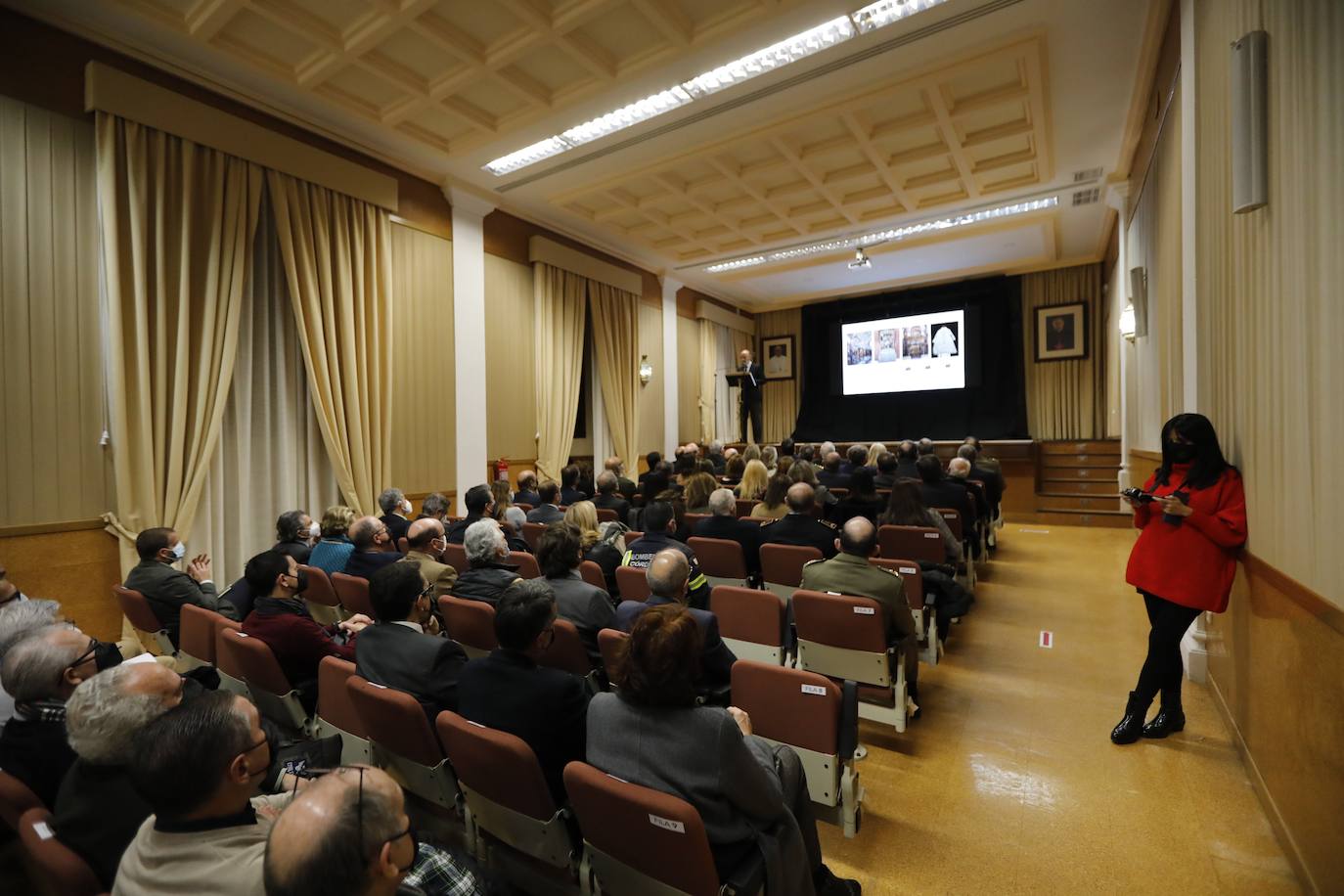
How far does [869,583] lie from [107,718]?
2.60m

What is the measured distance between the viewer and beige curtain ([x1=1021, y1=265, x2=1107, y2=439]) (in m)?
10.4

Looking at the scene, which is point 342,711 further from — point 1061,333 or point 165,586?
point 1061,333

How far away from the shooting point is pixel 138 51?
433cm

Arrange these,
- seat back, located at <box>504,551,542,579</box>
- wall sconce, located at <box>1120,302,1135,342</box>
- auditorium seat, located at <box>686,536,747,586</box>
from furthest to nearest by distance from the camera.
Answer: wall sconce, located at <box>1120,302,1135,342</box> < auditorium seat, located at <box>686,536,747,586</box> < seat back, located at <box>504,551,542,579</box>

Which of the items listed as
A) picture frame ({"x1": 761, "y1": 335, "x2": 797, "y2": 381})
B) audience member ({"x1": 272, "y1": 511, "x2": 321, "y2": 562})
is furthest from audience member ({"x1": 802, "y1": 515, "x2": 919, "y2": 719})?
picture frame ({"x1": 761, "y1": 335, "x2": 797, "y2": 381})

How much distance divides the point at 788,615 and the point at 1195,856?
1644mm

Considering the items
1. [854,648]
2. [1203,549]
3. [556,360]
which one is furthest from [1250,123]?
[556,360]

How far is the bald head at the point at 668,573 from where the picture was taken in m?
2.44

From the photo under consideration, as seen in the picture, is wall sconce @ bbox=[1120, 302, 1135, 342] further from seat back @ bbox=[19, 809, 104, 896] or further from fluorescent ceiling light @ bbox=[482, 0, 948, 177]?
seat back @ bbox=[19, 809, 104, 896]

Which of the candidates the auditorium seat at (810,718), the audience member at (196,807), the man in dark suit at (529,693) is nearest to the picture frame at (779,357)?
the auditorium seat at (810,718)

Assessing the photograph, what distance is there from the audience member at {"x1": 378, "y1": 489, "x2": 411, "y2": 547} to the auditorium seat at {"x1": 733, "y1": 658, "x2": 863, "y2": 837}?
3376 mm

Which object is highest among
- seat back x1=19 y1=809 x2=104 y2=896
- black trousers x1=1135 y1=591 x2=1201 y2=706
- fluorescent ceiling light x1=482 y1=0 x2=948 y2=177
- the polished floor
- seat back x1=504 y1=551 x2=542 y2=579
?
fluorescent ceiling light x1=482 y1=0 x2=948 y2=177

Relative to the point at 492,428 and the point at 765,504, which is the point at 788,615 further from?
the point at 492,428

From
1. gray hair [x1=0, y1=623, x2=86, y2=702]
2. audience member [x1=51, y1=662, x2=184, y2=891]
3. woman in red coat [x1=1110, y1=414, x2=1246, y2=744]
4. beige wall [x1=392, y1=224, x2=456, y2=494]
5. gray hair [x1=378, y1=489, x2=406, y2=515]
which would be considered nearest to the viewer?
audience member [x1=51, y1=662, x2=184, y2=891]
